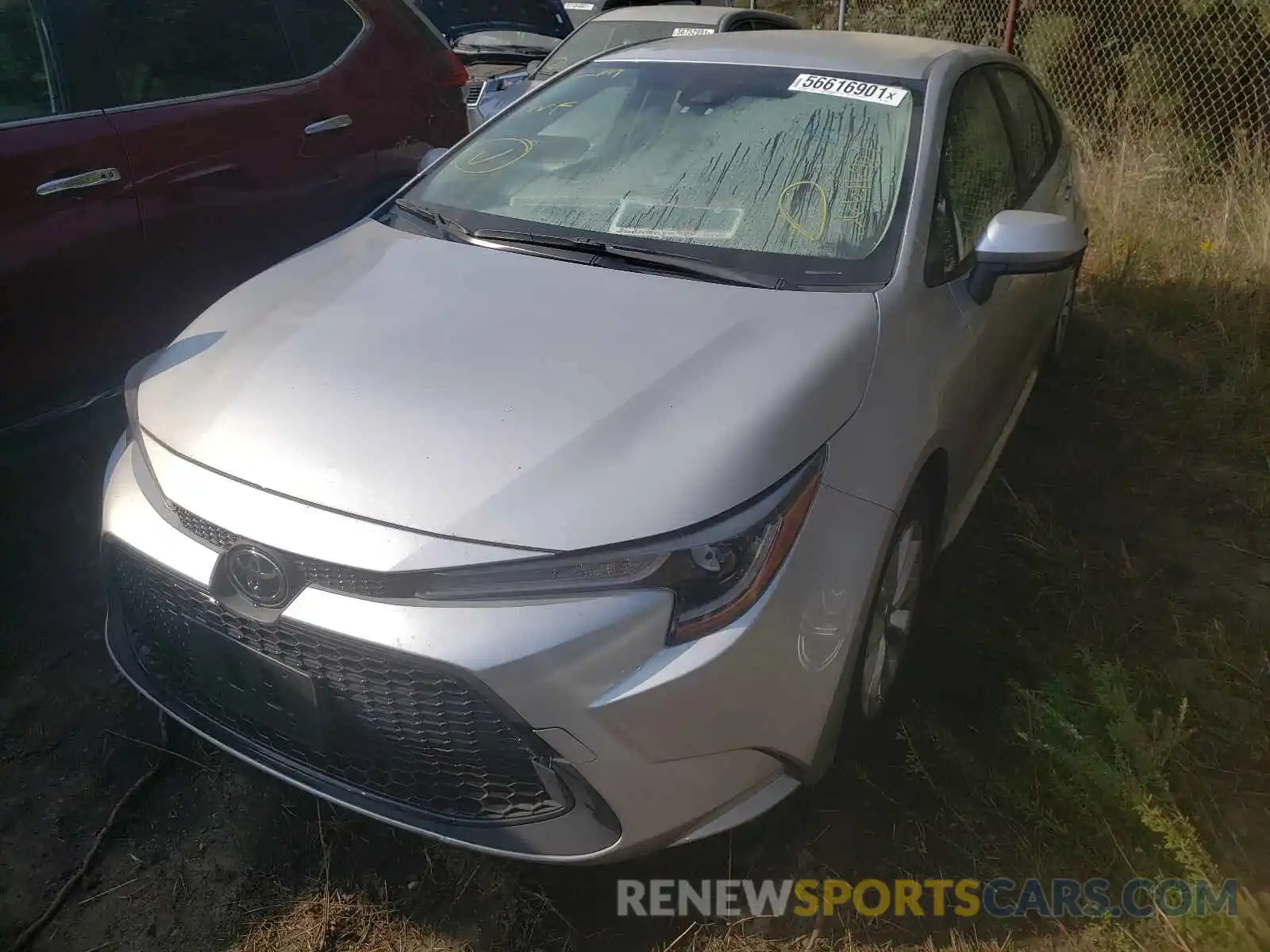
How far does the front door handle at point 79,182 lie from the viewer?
10.2 ft

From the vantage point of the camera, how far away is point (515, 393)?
2.01 meters

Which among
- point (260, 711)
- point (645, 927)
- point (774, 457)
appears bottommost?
point (645, 927)

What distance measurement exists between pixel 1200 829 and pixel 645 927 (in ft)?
4.06

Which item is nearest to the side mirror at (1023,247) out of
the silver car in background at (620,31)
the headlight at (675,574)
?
the headlight at (675,574)

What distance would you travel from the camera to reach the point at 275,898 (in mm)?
2119

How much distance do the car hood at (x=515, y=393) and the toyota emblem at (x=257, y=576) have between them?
13 centimetres

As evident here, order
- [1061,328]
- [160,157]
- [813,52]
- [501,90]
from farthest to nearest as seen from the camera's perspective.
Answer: [501,90] < [1061,328] < [160,157] < [813,52]

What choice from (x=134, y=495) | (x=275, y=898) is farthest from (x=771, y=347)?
(x=275, y=898)

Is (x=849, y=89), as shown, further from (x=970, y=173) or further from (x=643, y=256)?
(x=643, y=256)

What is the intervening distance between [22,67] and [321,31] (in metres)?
1.22

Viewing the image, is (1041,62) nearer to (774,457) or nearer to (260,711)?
(774,457)

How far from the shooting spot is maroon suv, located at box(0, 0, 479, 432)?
313cm
